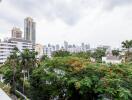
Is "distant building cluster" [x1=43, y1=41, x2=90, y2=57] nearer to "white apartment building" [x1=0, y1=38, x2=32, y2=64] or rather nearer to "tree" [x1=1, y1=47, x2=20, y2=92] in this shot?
"white apartment building" [x1=0, y1=38, x2=32, y2=64]

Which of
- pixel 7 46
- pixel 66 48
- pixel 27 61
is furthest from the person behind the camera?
pixel 66 48

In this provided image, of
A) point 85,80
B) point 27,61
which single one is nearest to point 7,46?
point 27,61

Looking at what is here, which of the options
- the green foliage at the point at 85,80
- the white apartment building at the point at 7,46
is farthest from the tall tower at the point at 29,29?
the green foliage at the point at 85,80

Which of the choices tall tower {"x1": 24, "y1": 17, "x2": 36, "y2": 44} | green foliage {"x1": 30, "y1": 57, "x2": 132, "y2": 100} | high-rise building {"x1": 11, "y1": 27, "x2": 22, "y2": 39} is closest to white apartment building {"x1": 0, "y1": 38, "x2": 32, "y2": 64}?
high-rise building {"x1": 11, "y1": 27, "x2": 22, "y2": 39}

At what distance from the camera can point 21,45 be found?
7700 centimetres

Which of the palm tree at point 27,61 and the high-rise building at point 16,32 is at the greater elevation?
the high-rise building at point 16,32

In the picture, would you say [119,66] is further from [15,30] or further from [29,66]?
[15,30]

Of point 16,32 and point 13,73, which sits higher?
point 16,32

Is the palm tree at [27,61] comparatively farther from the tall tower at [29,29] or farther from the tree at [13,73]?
the tall tower at [29,29]

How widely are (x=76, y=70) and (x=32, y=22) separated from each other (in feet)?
311

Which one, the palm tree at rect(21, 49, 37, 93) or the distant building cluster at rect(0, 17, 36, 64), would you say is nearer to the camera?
the palm tree at rect(21, 49, 37, 93)

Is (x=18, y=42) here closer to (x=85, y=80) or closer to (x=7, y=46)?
(x=7, y=46)

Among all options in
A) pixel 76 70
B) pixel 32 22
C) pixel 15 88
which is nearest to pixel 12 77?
pixel 15 88

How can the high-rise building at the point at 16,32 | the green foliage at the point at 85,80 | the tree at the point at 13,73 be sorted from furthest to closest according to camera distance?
the high-rise building at the point at 16,32
the tree at the point at 13,73
the green foliage at the point at 85,80
